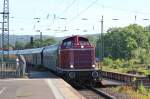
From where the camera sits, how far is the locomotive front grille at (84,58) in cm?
3297

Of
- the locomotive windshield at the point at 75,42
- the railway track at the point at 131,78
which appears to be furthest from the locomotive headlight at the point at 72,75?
the railway track at the point at 131,78

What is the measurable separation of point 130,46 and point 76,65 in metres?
97.6

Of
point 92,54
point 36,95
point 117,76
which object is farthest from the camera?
point 117,76

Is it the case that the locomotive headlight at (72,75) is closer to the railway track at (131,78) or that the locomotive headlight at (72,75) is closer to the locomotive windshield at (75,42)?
the locomotive windshield at (75,42)

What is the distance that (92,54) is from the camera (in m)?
32.9

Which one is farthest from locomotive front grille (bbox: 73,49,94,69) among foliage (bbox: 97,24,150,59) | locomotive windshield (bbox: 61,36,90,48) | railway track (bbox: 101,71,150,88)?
foliage (bbox: 97,24,150,59)

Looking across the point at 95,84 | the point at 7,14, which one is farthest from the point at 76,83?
the point at 7,14

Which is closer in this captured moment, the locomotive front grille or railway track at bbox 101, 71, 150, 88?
railway track at bbox 101, 71, 150, 88

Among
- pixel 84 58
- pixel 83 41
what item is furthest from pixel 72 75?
pixel 83 41

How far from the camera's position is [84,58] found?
108ft

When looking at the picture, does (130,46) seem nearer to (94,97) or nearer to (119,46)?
(119,46)

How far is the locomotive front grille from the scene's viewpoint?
33.0m

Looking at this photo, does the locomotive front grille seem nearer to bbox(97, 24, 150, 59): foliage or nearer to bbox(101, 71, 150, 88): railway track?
bbox(101, 71, 150, 88): railway track

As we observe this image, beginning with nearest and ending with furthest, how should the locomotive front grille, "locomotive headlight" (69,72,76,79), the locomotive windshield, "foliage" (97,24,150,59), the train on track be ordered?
1. "locomotive headlight" (69,72,76,79)
2. the train on track
3. the locomotive front grille
4. the locomotive windshield
5. "foliage" (97,24,150,59)
